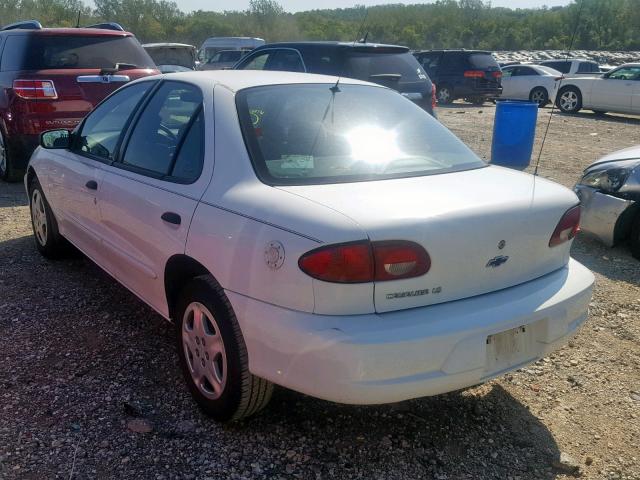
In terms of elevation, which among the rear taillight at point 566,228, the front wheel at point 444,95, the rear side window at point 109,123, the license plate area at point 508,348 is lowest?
the front wheel at point 444,95

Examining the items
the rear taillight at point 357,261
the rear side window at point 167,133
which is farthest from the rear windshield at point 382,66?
the rear taillight at point 357,261

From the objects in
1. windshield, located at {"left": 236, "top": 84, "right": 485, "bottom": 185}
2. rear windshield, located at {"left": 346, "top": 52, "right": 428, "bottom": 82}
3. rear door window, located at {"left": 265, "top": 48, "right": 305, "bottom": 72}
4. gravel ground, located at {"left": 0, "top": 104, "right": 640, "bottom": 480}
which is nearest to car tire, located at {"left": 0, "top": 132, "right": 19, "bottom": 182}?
rear door window, located at {"left": 265, "top": 48, "right": 305, "bottom": 72}

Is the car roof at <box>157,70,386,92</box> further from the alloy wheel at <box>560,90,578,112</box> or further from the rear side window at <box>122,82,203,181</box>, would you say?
the alloy wheel at <box>560,90,578,112</box>

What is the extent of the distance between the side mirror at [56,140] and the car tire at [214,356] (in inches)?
75.2

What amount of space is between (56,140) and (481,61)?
19.0 m

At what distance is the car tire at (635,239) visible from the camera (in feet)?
17.1

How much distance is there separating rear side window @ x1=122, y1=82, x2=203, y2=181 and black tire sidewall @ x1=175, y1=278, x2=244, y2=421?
54 centimetres

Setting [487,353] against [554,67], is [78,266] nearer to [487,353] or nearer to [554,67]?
[487,353]

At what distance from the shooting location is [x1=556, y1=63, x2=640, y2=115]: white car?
1684 centimetres

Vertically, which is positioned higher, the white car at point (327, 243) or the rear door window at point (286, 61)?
the rear door window at point (286, 61)

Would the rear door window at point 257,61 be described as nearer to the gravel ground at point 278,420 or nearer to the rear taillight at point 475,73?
the gravel ground at point 278,420

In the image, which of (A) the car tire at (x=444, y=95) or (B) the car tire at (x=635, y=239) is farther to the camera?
(A) the car tire at (x=444, y=95)

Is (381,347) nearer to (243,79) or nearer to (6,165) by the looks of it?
(243,79)

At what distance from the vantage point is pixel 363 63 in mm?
7438
